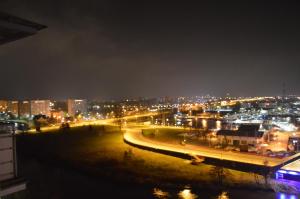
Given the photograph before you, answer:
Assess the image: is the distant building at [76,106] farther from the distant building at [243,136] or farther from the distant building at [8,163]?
the distant building at [8,163]

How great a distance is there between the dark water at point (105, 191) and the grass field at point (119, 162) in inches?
21.5

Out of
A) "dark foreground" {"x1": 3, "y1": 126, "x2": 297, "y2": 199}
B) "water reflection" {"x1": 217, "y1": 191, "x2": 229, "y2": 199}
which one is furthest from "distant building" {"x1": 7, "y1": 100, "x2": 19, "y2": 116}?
"water reflection" {"x1": 217, "y1": 191, "x2": 229, "y2": 199}

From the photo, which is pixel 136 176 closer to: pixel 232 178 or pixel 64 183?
pixel 64 183

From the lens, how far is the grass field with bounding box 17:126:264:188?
42.4 feet

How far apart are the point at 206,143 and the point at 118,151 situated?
6.26 meters

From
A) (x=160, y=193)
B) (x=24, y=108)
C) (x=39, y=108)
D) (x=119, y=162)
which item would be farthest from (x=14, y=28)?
(x=24, y=108)

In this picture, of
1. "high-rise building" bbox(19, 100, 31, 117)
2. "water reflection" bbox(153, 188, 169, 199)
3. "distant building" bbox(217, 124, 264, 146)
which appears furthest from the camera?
"high-rise building" bbox(19, 100, 31, 117)

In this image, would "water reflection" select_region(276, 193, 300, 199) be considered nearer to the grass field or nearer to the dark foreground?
the dark foreground

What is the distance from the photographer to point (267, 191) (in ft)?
37.6

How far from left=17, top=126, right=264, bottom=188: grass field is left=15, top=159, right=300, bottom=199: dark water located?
1.79ft

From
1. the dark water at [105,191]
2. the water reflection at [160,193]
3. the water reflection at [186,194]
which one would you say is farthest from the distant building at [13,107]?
the water reflection at [186,194]

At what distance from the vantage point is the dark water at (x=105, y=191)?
11.2 meters

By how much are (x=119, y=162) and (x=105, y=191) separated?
4339mm

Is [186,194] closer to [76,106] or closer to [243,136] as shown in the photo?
[243,136]
